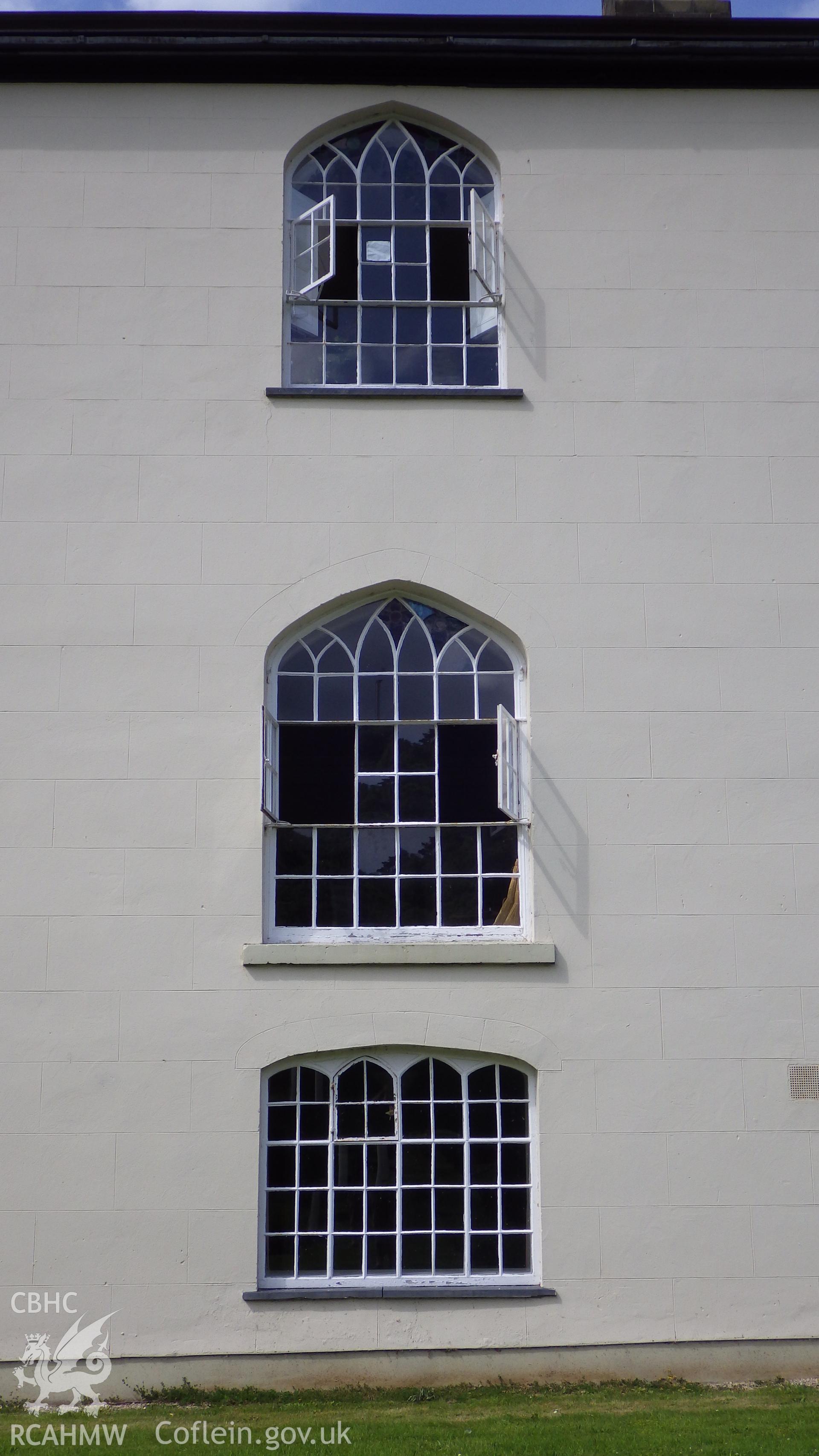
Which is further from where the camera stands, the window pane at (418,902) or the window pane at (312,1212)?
the window pane at (418,902)

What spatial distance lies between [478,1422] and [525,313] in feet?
26.9

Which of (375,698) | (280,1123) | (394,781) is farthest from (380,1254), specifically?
(375,698)

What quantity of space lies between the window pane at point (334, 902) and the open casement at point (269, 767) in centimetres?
63

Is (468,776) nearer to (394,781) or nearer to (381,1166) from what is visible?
(394,781)

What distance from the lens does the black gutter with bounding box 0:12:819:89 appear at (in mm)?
10680

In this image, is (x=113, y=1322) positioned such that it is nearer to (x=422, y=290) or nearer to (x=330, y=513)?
(x=330, y=513)

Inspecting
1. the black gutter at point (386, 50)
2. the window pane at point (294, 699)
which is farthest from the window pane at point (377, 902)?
the black gutter at point (386, 50)

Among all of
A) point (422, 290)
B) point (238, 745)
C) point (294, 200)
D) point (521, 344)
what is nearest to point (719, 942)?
point (238, 745)

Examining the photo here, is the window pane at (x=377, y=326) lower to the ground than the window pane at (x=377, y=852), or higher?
higher

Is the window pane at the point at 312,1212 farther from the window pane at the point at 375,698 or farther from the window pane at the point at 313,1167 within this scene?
the window pane at the point at 375,698

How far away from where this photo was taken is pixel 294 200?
1089cm

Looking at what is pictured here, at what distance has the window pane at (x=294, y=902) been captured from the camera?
9.88 m

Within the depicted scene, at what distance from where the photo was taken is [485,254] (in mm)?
10594

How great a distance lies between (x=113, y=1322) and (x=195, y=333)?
24.7 feet
